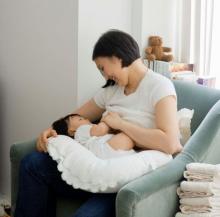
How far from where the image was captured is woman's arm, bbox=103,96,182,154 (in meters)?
1.67

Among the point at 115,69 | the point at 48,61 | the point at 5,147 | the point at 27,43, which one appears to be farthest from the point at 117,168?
the point at 5,147

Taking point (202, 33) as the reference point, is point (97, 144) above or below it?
below

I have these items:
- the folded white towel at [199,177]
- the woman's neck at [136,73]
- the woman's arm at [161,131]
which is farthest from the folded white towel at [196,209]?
the woman's neck at [136,73]

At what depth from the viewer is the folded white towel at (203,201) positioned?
1593mm

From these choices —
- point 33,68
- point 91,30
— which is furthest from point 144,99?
point 33,68

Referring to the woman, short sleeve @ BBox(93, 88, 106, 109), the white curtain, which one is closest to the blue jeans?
the woman

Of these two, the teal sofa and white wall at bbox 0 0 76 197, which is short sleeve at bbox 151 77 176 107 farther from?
white wall at bbox 0 0 76 197

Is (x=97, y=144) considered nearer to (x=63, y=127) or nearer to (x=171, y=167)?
(x=63, y=127)

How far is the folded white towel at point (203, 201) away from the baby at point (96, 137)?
29cm

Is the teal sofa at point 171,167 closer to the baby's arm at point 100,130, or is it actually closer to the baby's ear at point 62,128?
the baby's ear at point 62,128

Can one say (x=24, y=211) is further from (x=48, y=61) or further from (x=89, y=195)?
(x=48, y=61)

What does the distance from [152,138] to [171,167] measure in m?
0.15

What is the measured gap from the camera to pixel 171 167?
1.60m

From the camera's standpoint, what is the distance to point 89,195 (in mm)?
1738
